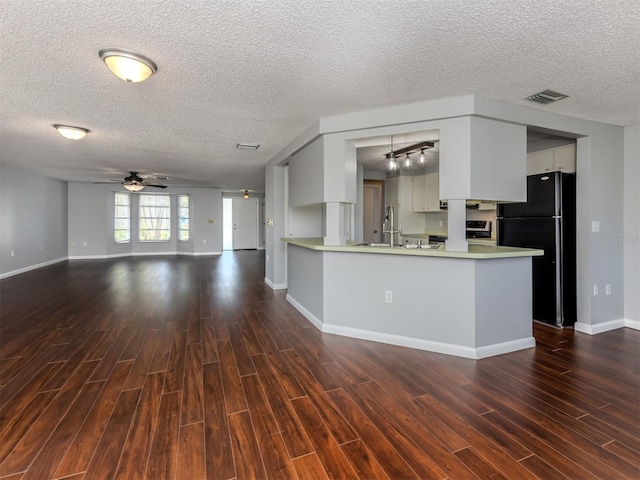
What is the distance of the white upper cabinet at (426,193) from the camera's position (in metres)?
6.08

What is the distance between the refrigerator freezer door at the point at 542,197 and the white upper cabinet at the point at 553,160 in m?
0.29

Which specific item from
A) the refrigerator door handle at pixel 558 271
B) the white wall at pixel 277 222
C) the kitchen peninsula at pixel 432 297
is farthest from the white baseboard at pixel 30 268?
the refrigerator door handle at pixel 558 271

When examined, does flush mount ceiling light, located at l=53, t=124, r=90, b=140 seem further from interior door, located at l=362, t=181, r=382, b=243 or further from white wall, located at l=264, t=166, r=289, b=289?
interior door, located at l=362, t=181, r=382, b=243

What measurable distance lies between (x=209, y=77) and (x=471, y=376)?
3.14 metres

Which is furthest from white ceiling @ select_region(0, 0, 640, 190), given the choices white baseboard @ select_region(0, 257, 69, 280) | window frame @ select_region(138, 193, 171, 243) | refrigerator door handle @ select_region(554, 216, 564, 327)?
window frame @ select_region(138, 193, 171, 243)

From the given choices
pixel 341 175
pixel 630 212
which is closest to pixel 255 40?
pixel 341 175

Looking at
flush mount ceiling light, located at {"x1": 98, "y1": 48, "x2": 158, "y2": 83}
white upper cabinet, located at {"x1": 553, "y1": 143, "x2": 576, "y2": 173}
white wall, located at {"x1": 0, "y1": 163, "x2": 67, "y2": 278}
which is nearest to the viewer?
flush mount ceiling light, located at {"x1": 98, "y1": 48, "x2": 158, "y2": 83}

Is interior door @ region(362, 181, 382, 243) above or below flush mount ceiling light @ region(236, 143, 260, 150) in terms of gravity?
below

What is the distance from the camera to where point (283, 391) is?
2256 millimetres

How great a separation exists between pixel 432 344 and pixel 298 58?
2.66 meters

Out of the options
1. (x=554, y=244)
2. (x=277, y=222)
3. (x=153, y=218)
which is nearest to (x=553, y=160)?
(x=554, y=244)

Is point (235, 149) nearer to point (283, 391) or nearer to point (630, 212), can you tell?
point (283, 391)

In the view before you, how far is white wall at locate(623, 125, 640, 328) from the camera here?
141 inches

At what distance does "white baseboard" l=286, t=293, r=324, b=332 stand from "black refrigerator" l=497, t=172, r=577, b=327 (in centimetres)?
270
